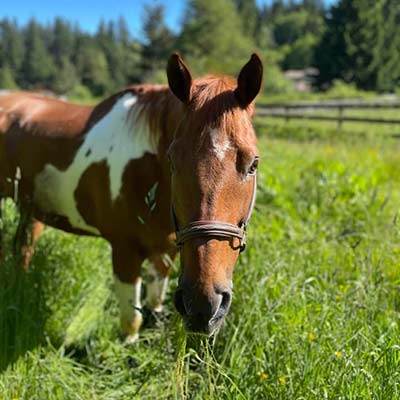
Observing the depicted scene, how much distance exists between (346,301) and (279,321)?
0.40 metres

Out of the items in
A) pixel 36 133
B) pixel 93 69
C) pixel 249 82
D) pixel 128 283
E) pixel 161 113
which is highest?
pixel 93 69

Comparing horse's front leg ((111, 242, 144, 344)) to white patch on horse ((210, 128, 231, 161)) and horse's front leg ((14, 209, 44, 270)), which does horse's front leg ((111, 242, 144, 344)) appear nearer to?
horse's front leg ((14, 209, 44, 270))

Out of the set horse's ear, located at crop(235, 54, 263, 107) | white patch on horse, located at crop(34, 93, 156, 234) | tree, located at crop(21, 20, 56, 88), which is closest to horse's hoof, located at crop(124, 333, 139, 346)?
white patch on horse, located at crop(34, 93, 156, 234)

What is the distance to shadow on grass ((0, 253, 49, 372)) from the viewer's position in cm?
253

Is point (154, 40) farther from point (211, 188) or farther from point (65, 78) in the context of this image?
point (211, 188)

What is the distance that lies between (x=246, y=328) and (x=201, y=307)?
105 centimetres

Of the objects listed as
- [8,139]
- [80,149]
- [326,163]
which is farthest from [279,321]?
[326,163]

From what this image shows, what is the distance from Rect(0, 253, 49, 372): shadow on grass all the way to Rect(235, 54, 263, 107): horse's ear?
1874mm

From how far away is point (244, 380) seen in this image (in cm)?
211

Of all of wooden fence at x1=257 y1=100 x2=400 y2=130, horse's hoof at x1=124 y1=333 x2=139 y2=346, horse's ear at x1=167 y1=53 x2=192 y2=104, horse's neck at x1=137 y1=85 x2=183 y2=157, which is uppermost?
wooden fence at x1=257 y1=100 x2=400 y2=130

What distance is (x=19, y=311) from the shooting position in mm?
2689

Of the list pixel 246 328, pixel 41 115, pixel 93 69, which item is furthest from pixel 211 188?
pixel 93 69

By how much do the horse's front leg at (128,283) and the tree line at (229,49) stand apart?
290 inches

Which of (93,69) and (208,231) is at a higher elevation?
(93,69)
